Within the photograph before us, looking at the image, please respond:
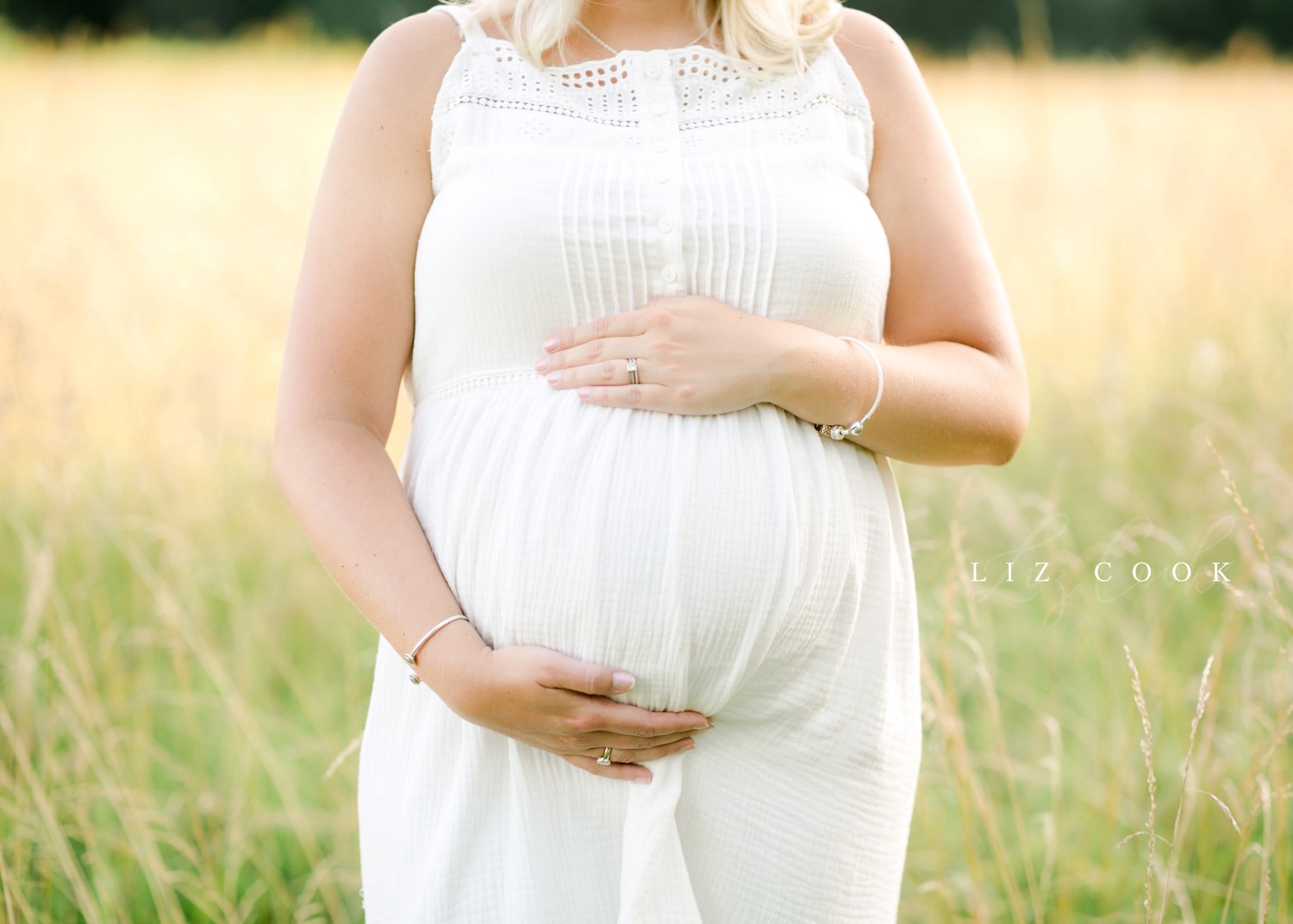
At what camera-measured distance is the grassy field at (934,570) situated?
2324mm

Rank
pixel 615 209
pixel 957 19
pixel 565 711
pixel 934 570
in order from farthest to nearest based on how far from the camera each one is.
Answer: pixel 957 19
pixel 934 570
pixel 615 209
pixel 565 711

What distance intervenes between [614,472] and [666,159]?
458mm

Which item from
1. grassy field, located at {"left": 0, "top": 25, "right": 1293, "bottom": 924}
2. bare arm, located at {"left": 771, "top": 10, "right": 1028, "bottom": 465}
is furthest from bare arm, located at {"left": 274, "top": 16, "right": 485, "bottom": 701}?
bare arm, located at {"left": 771, "top": 10, "right": 1028, "bottom": 465}

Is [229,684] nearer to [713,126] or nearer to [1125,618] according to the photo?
[713,126]

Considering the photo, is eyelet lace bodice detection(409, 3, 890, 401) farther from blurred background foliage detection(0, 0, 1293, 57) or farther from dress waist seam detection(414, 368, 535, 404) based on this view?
blurred background foliage detection(0, 0, 1293, 57)

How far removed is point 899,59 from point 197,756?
7.39 feet

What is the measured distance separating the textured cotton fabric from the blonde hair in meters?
0.07

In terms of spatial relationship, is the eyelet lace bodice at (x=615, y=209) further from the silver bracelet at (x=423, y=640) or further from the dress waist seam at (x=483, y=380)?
the silver bracelet at (x=423, y=640)

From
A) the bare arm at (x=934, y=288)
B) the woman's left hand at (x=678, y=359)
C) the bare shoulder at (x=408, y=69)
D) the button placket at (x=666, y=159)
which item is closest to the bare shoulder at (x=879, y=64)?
the bare arm at (x=934, y=288)

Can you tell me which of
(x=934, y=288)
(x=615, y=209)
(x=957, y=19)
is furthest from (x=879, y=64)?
(x=957, y=19)

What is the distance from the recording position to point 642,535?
57.1 inches

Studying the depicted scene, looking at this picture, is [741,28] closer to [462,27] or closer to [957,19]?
[462,27]

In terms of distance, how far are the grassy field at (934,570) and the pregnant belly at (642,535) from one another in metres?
0.49

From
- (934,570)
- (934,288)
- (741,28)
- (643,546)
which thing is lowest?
(934,570)
